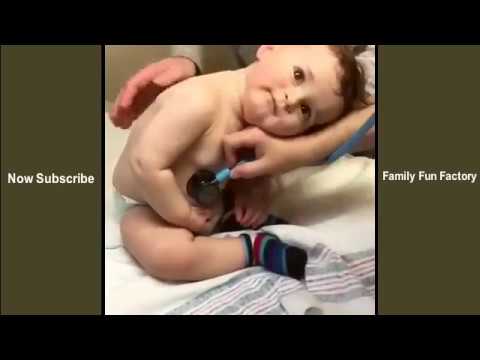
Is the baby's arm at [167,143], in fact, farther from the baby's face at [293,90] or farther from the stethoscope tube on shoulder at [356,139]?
the stethoscope tube on shoulder at [356,139]

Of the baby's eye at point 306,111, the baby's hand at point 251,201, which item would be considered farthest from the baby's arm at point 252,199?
the baby's eye at point 306,111

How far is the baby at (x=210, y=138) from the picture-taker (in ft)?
3.29

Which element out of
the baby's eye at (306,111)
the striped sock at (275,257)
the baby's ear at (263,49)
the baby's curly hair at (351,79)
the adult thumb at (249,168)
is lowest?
the striped sock at (275,257)

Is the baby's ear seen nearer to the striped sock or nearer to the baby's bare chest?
the baby's bare chest

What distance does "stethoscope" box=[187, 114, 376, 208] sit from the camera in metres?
1.02

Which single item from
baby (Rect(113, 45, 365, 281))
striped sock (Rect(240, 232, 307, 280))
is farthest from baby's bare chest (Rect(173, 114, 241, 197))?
striped sock (Rect(240, 232, 307, 280))

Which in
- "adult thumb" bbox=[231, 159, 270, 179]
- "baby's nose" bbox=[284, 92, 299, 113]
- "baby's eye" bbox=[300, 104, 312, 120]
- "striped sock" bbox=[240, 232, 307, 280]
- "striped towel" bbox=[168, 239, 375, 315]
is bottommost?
"striped towel" bbox=[168, 239, 375, 315]

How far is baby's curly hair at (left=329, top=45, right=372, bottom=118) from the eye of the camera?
1012mm

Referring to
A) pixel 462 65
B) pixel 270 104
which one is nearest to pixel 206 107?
pixel 270 104

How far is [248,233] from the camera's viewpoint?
3.46 ft

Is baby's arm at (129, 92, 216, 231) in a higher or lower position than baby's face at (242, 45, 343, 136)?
lower

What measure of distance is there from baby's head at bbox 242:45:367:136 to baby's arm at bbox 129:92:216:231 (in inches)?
2.8

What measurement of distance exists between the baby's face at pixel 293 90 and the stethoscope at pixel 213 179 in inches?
1.8

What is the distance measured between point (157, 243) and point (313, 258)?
211 mm
